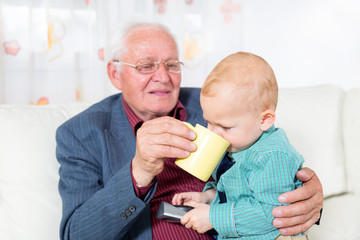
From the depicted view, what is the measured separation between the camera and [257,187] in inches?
41.9

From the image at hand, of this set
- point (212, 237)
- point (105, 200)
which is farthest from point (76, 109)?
point (212, 237)

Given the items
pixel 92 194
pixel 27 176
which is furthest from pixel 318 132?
pixel 27 176

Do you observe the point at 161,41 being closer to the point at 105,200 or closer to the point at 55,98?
the point at 105,200

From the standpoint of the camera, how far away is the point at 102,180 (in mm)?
1476

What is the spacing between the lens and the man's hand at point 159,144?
107 centimetres

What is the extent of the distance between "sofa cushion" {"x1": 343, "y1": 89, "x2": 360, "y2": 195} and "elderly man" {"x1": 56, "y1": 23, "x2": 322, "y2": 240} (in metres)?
0.84

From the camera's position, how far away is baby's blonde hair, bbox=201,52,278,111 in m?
1.07

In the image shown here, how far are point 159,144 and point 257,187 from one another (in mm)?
296

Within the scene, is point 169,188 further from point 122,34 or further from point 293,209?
point 122,34

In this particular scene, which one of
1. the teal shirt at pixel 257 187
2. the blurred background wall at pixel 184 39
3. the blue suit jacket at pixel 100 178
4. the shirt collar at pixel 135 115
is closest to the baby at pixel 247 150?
the teal shirt at pixel 257 187

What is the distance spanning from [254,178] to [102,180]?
0.64m

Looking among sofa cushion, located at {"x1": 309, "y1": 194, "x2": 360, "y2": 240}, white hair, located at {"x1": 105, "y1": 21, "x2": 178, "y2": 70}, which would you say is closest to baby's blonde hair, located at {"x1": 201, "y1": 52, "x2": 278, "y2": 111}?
white hair, located at {"x1": 105, "y1": 21, "x2": 178, "y2": 70}

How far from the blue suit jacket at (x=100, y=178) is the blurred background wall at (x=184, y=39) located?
23.3 inches

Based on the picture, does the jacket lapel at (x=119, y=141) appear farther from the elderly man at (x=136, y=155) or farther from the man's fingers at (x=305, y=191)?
the man's fingers at (x=305, y=191)
